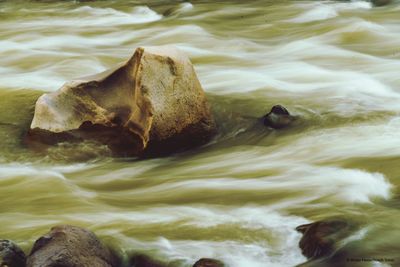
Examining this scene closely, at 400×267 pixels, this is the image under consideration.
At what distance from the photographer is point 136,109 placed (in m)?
7.23

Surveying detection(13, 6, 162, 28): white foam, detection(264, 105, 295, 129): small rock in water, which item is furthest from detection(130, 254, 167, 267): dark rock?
detection(13, 6, 162, 28): white foam

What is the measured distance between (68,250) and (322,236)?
4.46 ft

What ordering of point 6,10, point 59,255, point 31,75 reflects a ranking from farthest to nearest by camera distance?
point 6,10
point 31,75
point 59,255

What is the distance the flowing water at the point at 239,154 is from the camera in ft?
17.6

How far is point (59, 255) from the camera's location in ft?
15.0

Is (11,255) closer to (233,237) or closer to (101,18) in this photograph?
(233,237)

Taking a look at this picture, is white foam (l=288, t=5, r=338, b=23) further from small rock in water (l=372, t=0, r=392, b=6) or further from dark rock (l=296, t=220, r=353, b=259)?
dark rock (l=296, t=220, r=353, b=259)

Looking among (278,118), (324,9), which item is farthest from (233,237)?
(324,9)

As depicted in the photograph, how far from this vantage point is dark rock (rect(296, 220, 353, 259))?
4.85m

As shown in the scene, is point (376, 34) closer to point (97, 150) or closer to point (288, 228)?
point (97, 150)

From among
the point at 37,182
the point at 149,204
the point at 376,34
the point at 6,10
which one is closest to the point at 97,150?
the point at 37,182

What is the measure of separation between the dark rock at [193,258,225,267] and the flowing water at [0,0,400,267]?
0.07 metres

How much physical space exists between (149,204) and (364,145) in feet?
6.04

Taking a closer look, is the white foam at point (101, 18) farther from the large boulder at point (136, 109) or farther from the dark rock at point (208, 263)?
the dark rock at point (208, 263)
